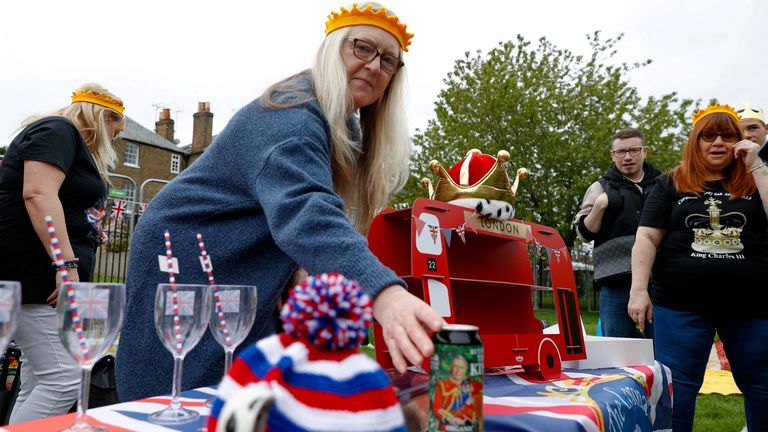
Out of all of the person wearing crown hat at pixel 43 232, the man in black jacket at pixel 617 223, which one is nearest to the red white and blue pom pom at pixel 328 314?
the person wearing crown hat at pixel 43 232

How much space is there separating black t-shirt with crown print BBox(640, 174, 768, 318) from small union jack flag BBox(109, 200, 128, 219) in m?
6.50

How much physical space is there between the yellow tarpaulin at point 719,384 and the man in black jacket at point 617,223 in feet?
6.46

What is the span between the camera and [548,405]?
1197 mm

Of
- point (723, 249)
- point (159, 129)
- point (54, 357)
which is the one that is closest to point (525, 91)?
point (723, 249)

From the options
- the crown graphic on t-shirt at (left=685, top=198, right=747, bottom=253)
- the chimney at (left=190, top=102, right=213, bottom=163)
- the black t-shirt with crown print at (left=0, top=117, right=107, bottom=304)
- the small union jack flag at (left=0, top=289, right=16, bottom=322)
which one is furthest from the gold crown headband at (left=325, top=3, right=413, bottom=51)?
the chimney at (left=190, top=102, right=213, bottom=163)

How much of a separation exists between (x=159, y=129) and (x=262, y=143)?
3481cm

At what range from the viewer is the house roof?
2893 centimetres

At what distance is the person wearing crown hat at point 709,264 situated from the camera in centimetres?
247

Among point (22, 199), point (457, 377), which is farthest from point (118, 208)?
point (457, 377)

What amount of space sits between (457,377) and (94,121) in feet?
8.67

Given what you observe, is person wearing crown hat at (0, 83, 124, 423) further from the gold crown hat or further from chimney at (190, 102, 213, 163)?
chimney at (190, 102, 213, 163)

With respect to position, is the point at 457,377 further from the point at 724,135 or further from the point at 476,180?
the point at 724,135

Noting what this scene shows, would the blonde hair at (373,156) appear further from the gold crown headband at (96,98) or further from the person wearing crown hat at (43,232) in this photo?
the gold crown headband at (96,98)

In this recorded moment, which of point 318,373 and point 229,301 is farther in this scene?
point 229,301
